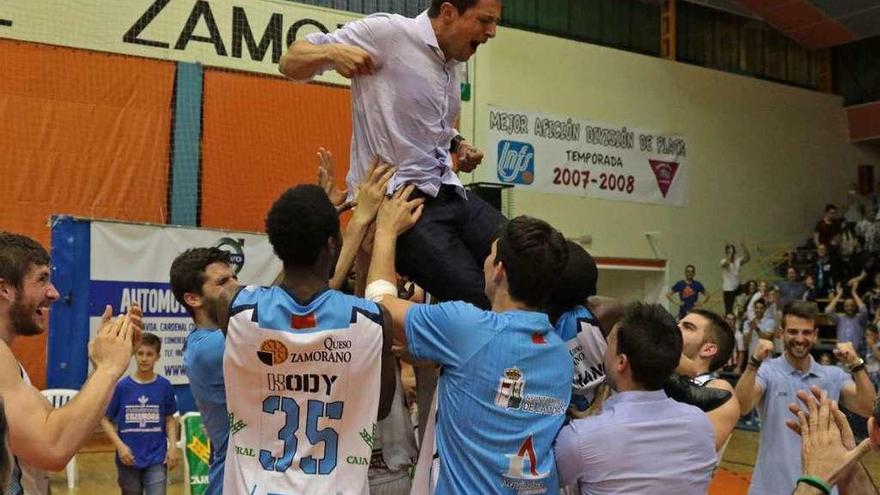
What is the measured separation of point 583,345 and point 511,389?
62cm

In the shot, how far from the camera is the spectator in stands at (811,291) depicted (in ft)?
66.3

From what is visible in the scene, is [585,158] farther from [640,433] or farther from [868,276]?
[640,433]

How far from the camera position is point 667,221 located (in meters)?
21.5

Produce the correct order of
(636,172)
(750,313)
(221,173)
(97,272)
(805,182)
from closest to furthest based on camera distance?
(97,272)
(221,173)
(750,313)
(636,172)
(805,182)

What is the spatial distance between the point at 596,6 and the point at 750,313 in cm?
748

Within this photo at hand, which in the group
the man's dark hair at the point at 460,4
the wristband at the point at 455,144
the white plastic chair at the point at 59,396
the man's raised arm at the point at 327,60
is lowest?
the white plastic chair at the point at 59,396

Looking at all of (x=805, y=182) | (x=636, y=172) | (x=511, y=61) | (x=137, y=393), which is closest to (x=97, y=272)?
(x=137, y=393)

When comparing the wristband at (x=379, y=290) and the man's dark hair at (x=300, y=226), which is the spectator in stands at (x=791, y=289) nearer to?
the wristband at (x=379, y=290)

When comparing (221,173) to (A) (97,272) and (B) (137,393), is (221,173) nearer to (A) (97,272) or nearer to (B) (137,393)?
(A) (97,272)

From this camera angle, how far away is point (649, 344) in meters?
3.34

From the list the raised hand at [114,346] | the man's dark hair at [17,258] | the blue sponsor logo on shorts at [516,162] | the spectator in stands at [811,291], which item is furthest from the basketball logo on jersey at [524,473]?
the spectator in stands at [811,291]

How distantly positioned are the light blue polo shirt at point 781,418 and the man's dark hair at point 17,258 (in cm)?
482

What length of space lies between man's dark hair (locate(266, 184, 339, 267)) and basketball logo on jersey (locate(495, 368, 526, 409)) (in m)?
0.77

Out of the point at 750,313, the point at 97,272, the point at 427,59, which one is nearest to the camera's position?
the point at 427,59
